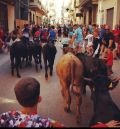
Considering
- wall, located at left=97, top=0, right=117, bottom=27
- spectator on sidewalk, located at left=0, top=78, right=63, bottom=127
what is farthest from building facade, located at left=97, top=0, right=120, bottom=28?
spectator on sidewalk, located at left=0, top=78, right=63, bottom=127

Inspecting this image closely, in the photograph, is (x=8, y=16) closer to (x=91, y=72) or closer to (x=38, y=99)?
(x=91, y=72)

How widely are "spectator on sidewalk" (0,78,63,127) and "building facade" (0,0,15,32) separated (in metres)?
29.1

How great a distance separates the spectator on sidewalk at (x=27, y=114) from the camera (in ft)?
9.52

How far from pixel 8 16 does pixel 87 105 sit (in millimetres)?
27990

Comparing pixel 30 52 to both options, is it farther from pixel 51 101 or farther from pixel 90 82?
pixel 90 82

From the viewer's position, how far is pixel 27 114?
304 centimetres

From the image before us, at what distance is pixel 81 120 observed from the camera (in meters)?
7.00

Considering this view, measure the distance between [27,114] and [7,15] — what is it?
106ft

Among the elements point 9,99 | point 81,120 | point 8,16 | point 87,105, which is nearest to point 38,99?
point 81,120

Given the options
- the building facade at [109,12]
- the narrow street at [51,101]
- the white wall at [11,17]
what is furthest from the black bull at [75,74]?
the white wall at [11,17]

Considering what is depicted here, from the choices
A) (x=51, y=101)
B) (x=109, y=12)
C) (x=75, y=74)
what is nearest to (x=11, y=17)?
(x=109, y=12)

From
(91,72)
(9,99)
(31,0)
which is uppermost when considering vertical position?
(31,0)

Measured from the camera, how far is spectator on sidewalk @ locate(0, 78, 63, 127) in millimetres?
2903

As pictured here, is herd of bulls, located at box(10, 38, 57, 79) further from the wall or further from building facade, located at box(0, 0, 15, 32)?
building facade, located at box(0, 0, 15, 32)
